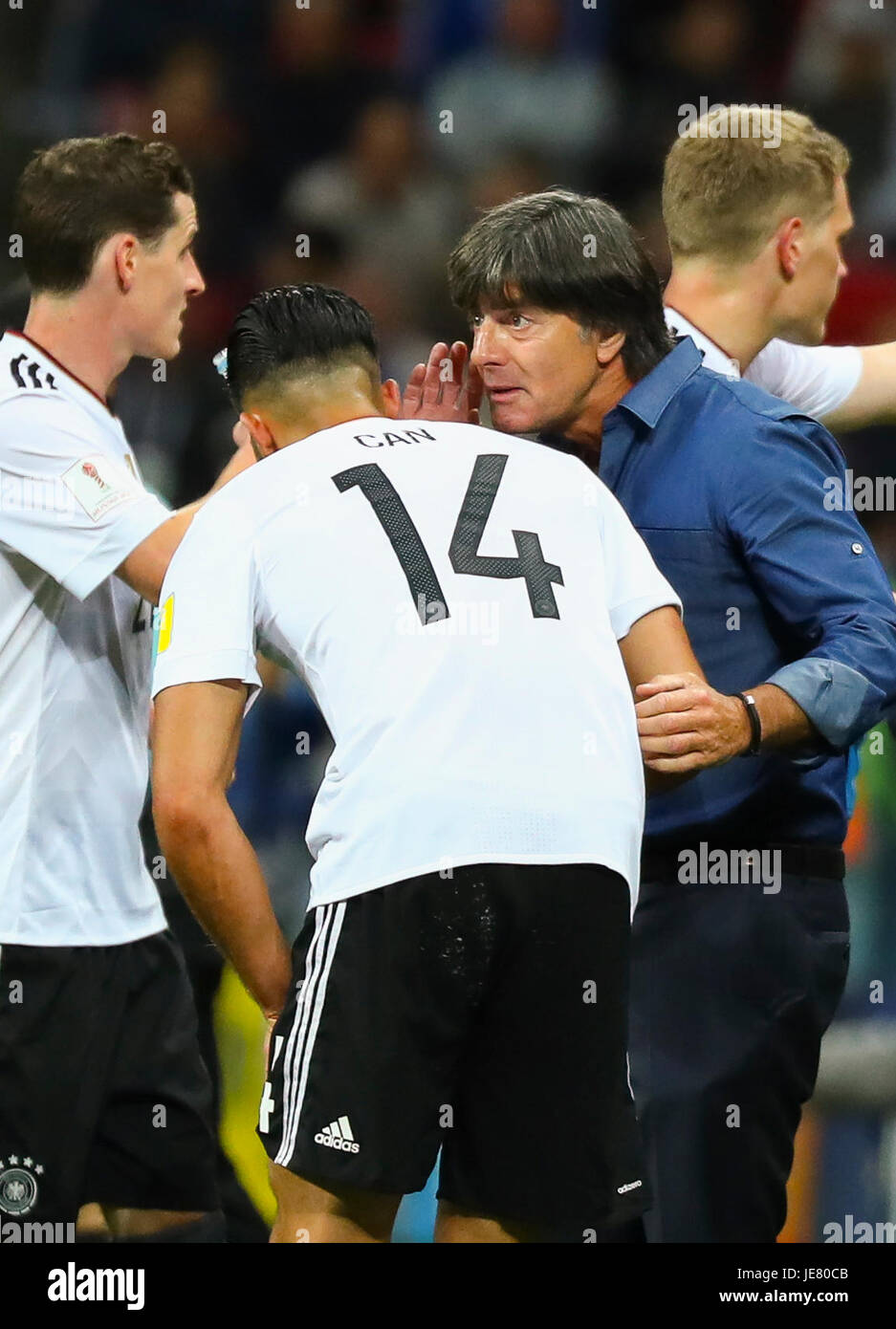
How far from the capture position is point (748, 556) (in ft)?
7.80

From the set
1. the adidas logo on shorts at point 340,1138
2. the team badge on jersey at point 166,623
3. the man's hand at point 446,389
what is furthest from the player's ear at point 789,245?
the adidas logo on shorts at point 340,1138

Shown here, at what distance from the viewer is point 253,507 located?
2.00 meters

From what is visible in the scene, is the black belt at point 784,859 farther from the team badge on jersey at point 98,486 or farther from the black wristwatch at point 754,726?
the team badge on jersey at point 98,486

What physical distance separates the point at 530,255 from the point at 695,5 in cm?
193

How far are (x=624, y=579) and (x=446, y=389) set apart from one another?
0.75m

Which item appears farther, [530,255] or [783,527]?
[530,255]

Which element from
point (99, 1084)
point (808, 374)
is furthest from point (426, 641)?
point (808, 374)

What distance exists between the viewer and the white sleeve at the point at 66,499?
2.57 meters

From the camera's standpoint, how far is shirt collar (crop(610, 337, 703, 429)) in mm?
2494

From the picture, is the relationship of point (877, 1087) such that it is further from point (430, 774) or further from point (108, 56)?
point (108, 56)

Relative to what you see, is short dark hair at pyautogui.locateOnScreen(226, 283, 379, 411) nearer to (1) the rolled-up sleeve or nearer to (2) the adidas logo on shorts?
(1) the rolled-up sleeve

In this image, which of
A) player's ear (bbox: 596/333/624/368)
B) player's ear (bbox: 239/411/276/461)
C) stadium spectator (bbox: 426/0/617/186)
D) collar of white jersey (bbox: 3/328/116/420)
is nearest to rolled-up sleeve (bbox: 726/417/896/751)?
player's ear (bbox: 596/333/624/368)
